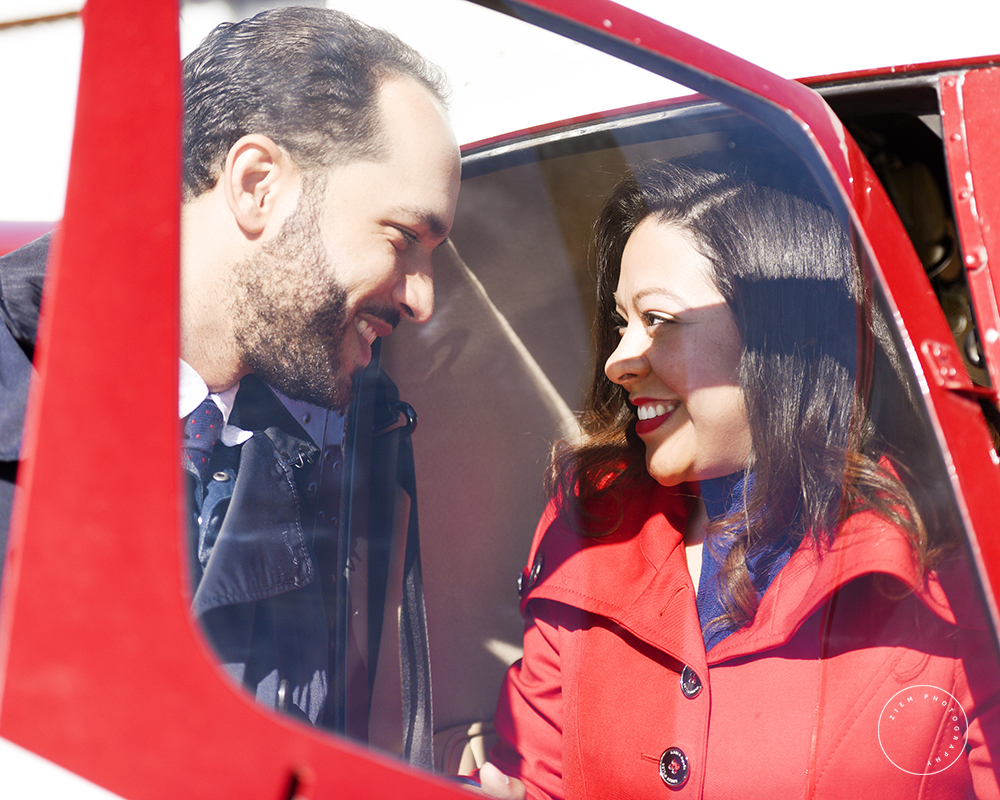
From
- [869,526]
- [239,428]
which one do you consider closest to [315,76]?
[239,428]

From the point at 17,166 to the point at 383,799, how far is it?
58.1 inches

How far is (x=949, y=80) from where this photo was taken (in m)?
1.20

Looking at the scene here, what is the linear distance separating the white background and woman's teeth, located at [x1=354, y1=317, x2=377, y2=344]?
454 mm

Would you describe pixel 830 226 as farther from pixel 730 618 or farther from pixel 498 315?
pixel 498 315

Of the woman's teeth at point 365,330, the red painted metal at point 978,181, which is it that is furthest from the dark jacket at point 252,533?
the red painted metal at point 978,181

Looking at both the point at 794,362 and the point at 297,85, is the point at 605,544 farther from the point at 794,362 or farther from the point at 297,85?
the point at 297,85

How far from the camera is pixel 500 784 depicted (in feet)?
5.20

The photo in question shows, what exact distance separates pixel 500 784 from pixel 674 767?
1.41ft

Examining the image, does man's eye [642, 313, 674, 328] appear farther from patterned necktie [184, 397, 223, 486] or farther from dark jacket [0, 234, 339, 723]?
patterned necktie [184, 397, 223, 486]

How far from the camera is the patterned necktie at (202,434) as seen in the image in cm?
104

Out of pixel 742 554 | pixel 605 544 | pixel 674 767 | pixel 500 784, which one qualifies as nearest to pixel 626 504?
pixel 605 544

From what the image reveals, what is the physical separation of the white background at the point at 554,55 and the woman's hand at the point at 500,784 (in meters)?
1.37

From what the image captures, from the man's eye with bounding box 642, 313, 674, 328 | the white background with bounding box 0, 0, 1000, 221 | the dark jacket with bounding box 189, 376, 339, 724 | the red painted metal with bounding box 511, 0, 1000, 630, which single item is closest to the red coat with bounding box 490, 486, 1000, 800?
the red painted metal with bounding box 511, 0, 1000, 630

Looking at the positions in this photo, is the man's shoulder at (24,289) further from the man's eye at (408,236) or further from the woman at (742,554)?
the woman at (742,554)
